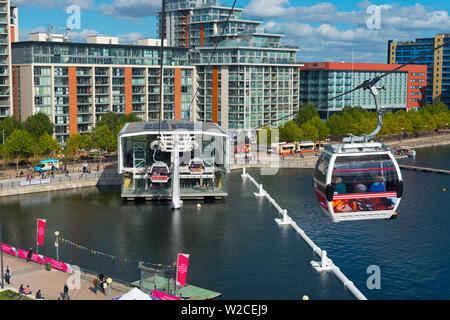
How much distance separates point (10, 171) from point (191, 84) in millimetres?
41246

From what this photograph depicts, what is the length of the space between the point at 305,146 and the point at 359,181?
77525 mm

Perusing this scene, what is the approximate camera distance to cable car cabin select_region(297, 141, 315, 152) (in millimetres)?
96500

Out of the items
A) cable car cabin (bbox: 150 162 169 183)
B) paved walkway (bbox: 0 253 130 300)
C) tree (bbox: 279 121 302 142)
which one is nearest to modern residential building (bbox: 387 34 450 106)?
tree (bbox: 279 121 302 142)

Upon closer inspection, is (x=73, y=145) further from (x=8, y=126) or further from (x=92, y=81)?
(x=92, y=81)

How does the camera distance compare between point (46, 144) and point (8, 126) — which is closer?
point (46, 144)

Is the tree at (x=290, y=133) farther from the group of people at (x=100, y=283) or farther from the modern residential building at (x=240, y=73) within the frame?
the group of people at (x=100, y=283)

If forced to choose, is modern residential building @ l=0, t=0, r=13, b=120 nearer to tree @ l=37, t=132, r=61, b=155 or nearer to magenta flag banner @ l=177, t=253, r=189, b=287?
tree @ l=37, t=132, r=61, b=155

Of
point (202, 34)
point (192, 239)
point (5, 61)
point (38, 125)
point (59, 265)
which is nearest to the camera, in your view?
point (59, 265)

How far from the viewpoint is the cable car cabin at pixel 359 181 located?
20.0m

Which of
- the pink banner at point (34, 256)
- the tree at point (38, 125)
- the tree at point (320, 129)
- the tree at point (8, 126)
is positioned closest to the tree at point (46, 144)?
the tree at point (38, 125)

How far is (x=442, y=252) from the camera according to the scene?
41312mm

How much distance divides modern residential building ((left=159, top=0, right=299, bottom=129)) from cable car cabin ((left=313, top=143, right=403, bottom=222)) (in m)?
78.0

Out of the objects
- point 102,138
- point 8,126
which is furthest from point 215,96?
point 8,126

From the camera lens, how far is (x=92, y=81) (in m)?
89.8
